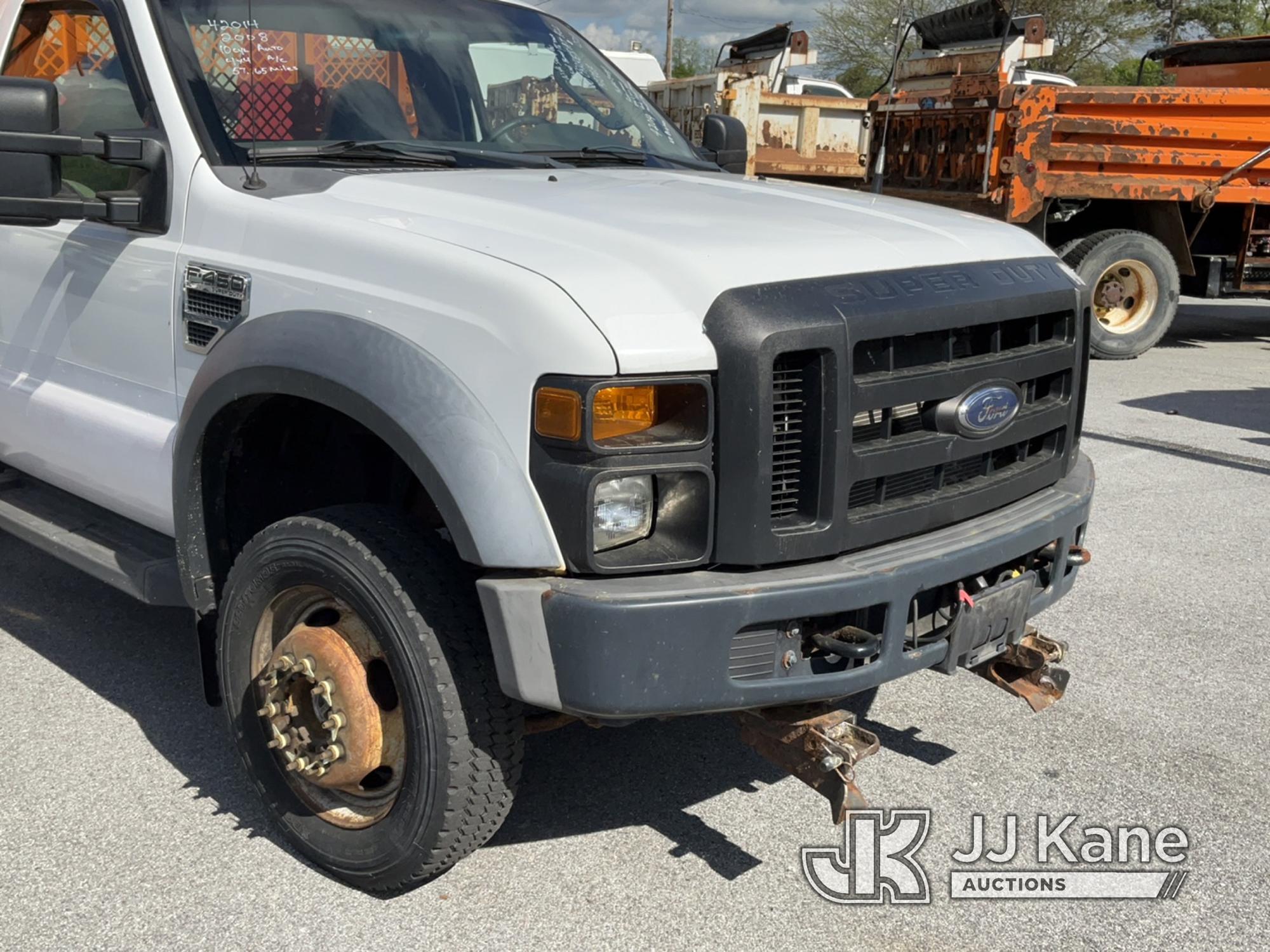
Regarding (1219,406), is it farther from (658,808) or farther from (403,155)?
(403,155)

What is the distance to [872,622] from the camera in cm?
273

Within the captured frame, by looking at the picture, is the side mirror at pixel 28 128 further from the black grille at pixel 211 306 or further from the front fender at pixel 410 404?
the front fender at pixel 410 404

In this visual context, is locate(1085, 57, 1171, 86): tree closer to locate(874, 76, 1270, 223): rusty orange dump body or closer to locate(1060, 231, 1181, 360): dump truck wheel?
locate(874, 76, 1270, 223): rusty orange dump body

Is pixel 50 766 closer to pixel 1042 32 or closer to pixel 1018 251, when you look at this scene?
pixel 1018 251

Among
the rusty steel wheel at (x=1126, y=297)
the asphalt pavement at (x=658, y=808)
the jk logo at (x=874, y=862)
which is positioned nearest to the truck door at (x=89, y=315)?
the asphalt pavement at (x=658, y=808)

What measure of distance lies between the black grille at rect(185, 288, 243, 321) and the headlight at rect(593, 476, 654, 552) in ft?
3.77

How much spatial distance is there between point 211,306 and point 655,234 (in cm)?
117

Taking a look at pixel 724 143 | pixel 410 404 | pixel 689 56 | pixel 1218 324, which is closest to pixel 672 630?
pixel 410 404

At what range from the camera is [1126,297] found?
10812 millimetres

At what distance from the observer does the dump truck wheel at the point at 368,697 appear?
271 centimetres

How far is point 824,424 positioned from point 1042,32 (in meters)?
8.85

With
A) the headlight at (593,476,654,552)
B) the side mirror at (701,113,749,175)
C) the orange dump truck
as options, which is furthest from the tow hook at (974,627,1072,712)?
the orange dump truck

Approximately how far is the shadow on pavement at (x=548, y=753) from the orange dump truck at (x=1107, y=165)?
22.8ft

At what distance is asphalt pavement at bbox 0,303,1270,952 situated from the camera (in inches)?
114
